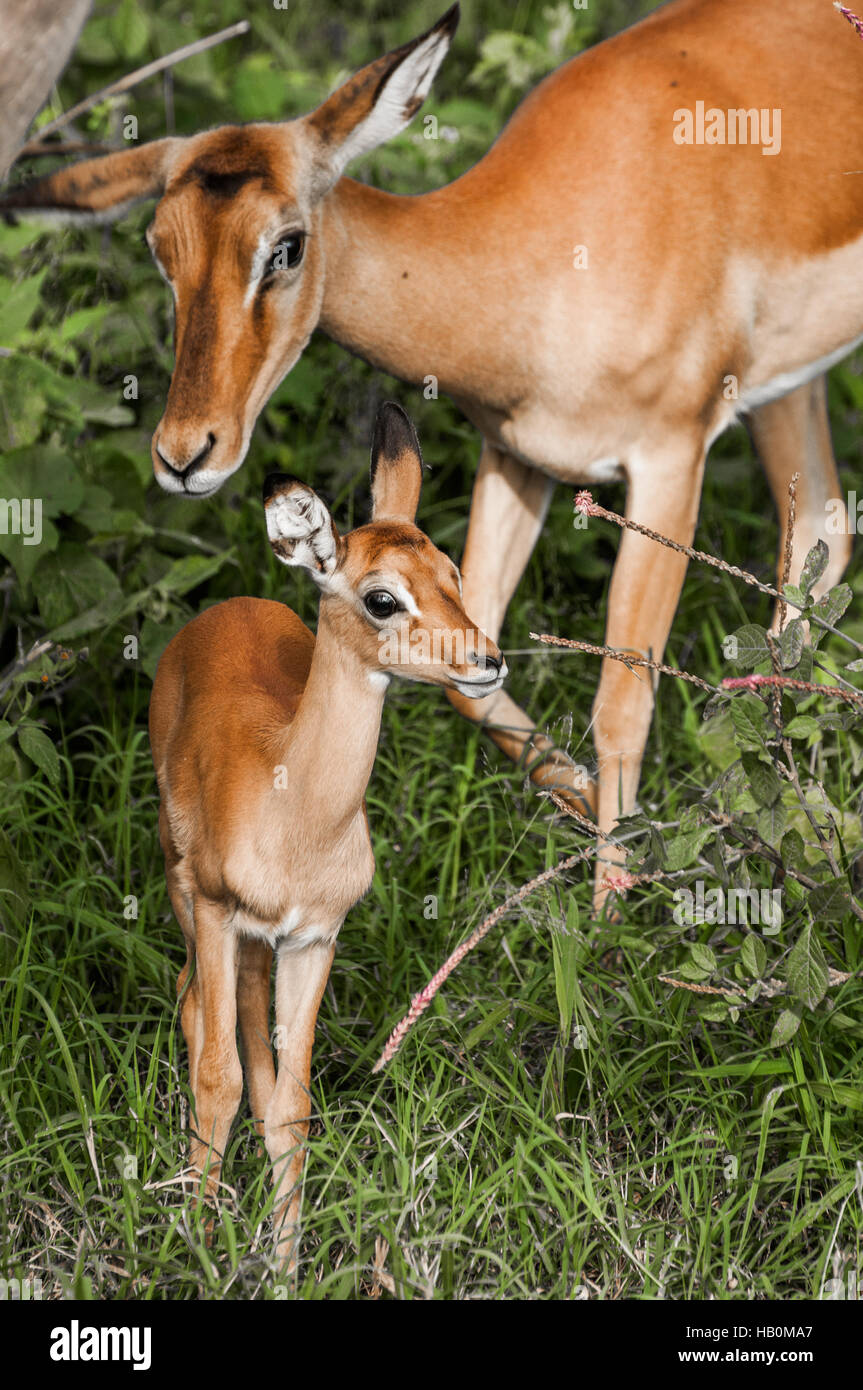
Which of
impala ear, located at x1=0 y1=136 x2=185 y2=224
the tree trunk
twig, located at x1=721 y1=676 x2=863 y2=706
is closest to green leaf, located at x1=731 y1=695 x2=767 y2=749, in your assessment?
twig, located at x1=721 y1=676 x2=863 y2=706

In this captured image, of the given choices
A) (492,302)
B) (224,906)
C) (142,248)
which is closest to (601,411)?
(492,302)

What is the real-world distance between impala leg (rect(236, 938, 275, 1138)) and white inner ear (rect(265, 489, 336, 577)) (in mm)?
851

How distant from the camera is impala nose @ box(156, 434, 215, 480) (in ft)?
10.2

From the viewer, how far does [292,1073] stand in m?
2.84

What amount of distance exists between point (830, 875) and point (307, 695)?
1.22 meters

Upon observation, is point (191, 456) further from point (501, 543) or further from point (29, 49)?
point (501, 543)

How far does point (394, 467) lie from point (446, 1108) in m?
1.28

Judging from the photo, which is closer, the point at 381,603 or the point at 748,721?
the point at 381,603

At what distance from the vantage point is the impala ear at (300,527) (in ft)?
8.04

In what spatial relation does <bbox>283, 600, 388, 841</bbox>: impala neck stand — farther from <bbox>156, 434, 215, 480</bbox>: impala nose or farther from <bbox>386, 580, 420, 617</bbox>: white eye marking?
<bbox>156, 434, 215, 480</bbox>: impala nose

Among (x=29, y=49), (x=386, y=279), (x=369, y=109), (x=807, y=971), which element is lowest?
(x=807, y=971)

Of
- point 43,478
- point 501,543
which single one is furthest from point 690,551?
point 43,478

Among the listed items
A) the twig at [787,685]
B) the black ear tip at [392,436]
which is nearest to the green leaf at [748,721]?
the twig at [787,685]

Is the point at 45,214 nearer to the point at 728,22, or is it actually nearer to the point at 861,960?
the point at 728,22
